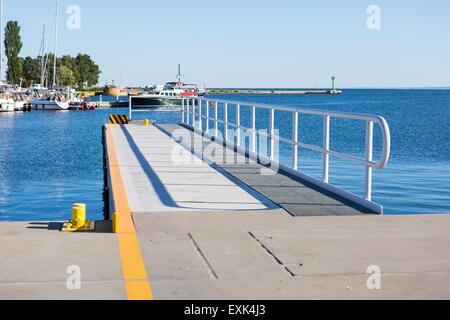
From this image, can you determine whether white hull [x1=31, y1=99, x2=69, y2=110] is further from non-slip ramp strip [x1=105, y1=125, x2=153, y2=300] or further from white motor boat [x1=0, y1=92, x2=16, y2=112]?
non-slip ramp strip [x1=105, y1=125, x2=153, y2=300]

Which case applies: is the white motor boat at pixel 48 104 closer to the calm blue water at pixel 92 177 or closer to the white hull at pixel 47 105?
the white hull at pixel 47 105

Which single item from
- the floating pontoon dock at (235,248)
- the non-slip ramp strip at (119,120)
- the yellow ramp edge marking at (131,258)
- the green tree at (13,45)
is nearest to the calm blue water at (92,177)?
the non-slip ramp strip at (119,120)

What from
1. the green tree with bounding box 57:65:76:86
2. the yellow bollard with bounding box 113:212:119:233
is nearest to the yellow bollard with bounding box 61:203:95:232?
the yellow bollard with bounding box 113:212:119:233

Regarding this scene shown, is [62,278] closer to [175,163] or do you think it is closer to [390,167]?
[175,163]

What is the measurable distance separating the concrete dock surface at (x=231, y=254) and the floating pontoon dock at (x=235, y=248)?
0.01 metres

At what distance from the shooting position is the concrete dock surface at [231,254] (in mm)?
5785

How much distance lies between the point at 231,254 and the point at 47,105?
102 m

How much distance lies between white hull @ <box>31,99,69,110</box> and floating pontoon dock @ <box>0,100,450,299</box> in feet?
314

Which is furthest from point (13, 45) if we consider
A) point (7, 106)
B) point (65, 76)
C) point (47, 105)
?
point (7, 106)

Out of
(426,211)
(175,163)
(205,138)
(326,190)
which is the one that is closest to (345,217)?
(326,190)

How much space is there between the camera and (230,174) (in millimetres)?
13016

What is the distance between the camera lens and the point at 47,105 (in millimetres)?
104938

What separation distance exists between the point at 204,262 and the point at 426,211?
36.3ft

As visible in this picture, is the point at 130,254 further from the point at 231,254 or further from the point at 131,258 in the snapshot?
the point at 231,254
